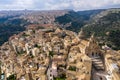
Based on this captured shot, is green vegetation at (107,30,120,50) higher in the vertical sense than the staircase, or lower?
lower

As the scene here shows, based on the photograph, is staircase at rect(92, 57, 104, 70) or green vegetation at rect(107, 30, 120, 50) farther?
green vegetation at rect(107, 30, 120, 50)

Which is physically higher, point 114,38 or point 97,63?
point 97,63

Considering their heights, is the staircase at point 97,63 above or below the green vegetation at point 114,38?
above

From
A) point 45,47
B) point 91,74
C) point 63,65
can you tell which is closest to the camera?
point 91,74

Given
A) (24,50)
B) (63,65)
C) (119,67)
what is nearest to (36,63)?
(63,65)

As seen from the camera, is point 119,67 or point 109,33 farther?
point 109,33

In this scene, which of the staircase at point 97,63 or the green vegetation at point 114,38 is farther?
the green vegetation at point 114,38

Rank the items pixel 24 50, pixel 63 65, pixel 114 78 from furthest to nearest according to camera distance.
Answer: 1. pixel 24 50
2. pixel 63 65
3. pixel 114 78

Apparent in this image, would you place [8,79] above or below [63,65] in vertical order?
below

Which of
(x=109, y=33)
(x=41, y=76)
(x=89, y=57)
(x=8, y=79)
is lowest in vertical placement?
(x=109, y=33)

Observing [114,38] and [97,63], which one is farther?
[114,38]

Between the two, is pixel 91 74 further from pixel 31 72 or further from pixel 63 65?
pixel 31 72
